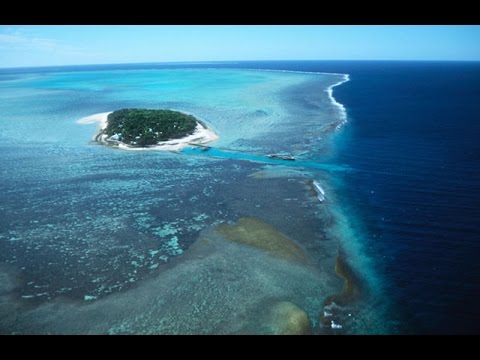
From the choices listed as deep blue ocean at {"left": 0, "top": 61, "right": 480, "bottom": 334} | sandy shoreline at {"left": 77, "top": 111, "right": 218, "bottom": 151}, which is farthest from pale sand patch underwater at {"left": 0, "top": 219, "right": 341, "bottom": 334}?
sandy shoreline at {"left": 77, "top": 111, "right": 218, "bottom": 151}

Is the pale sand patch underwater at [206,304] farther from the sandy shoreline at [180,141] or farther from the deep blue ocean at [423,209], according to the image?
the sandy shoreline at [180,141]

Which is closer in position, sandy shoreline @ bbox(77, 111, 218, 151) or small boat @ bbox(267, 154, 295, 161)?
small boat @ bbox(267, 154, 295, 161)

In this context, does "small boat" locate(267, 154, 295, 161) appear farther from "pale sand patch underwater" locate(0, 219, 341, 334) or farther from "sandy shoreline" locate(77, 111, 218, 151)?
"pale sand patch underwater" locate(0, 219, 341, 334)

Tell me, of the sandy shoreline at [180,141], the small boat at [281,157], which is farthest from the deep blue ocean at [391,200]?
the sandy shoreline at [180,141]

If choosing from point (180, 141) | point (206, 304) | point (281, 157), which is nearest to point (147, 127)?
point (180, 141)

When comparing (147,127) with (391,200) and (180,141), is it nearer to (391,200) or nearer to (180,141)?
(180,141)
